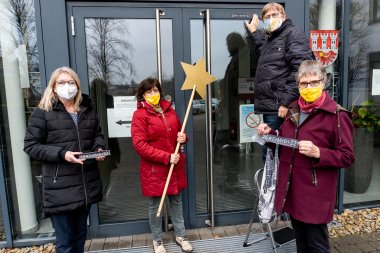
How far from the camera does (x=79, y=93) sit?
266cm

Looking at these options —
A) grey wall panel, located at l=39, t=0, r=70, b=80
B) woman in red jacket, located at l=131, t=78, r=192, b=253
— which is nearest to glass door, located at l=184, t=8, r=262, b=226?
woman in red jacket, located at l=131, t=78, r=192, b=253

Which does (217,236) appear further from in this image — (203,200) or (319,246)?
(319,246)

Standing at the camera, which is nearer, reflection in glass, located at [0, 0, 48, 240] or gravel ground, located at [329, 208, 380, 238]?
reflection in glass, located at [0, 0, 48, 240]

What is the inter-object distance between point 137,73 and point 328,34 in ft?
7.85

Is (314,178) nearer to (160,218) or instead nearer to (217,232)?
(160,218)

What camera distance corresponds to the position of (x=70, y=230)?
263 centimetres

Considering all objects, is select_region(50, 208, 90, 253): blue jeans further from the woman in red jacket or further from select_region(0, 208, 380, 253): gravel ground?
select_region(0, 208, 380, 253): gravel ground

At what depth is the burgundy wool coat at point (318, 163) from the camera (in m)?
2.13

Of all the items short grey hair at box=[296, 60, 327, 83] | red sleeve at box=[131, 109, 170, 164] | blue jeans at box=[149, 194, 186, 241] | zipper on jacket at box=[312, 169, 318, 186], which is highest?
short grey hair at box=[296, 60, 327, 83]

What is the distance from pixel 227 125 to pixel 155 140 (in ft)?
3.79

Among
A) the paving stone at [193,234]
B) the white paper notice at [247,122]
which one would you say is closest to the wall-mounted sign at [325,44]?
the white paper notice at [247,122]

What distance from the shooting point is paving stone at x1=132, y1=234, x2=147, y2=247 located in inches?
138

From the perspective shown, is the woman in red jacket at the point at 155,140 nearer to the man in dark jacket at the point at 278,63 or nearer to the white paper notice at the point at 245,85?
the man in dark jacket at the point at 278,63

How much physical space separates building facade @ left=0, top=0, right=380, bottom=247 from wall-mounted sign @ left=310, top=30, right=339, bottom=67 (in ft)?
0.06
